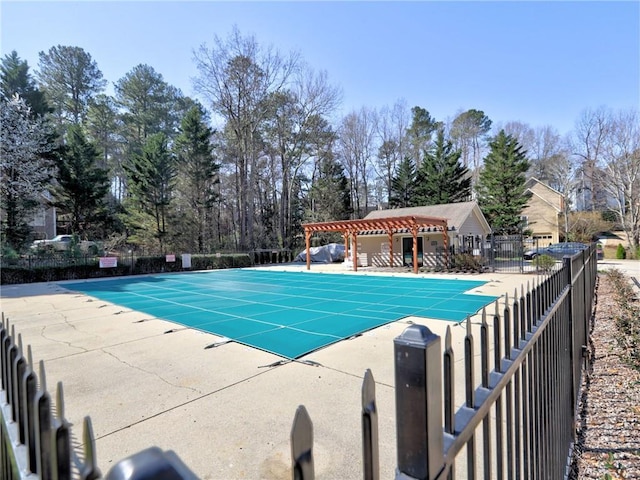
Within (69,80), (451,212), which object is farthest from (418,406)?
(69,80)

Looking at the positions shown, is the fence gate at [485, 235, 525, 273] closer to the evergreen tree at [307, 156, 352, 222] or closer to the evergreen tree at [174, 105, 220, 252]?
the evergreen tree at [307, 156, 352, 222]

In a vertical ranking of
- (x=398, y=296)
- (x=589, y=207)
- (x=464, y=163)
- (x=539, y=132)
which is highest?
(x=539, y=132)

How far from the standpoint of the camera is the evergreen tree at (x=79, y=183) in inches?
998

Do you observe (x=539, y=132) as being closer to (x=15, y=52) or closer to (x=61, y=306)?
(x=61, y=306)

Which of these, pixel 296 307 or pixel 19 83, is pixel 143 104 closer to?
pixel 19 83

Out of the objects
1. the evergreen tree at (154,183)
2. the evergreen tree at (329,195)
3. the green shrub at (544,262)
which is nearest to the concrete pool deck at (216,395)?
the green shrub at (544,262)

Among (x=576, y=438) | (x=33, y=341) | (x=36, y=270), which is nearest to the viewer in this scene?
(x=576, y=438)

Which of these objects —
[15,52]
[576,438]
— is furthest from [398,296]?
[15,52]

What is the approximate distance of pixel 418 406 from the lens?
28.6 inches

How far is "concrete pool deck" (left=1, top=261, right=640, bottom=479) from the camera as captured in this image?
8.86 ft

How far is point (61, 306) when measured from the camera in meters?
10.0

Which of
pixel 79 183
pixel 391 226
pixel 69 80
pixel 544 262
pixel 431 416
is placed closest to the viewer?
pixel 431 416

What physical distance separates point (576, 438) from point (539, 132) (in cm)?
4365

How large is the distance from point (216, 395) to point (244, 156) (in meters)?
29.3
